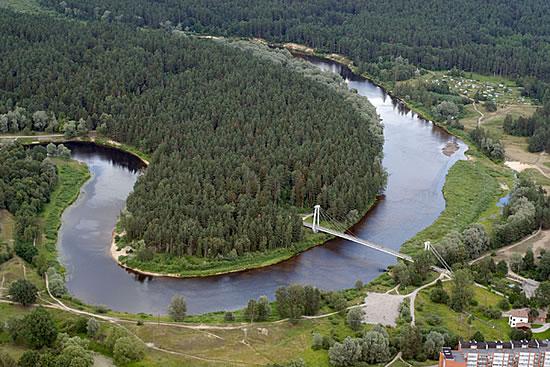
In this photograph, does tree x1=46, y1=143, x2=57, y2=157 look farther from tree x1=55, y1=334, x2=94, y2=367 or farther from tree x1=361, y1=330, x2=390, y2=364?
tree x1=361, y1=330, x2=390, y2=364

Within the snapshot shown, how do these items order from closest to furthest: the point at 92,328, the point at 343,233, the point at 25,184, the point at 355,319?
the point at 92,328 < the point at 355,319 < the point at 343,233 < the point at 25,184

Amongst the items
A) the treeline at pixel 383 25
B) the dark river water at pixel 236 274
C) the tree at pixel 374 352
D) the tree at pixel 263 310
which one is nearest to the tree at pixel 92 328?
the dark river water at pixel 236 274

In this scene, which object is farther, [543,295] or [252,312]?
[543,295]

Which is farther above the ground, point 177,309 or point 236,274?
point 177,309

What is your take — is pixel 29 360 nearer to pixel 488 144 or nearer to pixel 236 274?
pixel 236 274

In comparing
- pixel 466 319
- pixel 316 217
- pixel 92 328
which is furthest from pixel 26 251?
pixel 466 319

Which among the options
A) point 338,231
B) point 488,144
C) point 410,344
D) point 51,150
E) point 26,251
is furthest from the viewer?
point 488,144

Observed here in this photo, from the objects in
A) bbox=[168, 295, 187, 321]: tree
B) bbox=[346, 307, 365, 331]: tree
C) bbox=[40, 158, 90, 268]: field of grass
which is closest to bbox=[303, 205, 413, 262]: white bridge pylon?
bbox=[346, 307, 365, 331]: tree
